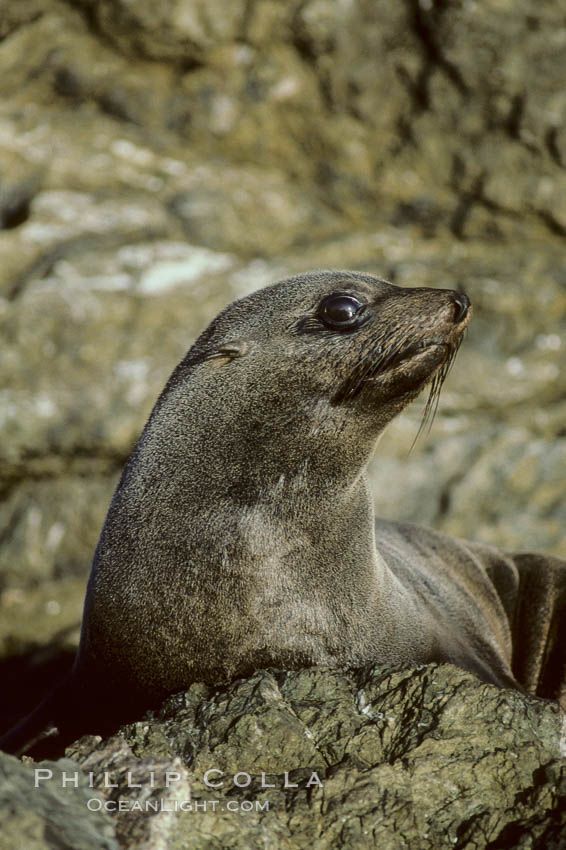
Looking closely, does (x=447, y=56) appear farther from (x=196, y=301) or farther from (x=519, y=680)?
(x=519, y=680)

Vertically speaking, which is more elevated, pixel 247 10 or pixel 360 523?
pixel 247 10

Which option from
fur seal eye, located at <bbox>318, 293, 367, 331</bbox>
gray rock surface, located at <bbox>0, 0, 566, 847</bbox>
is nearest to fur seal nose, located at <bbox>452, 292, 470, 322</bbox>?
fur seal eye, located at <bbox>318, 293, 367, 331</bbox>

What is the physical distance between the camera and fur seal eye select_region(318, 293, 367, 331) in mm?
4543

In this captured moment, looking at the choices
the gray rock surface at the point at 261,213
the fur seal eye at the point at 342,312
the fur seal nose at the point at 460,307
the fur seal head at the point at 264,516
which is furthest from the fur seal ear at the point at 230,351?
the gray rock surface at the point at 261,213

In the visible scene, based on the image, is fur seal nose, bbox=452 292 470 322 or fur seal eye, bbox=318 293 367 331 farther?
fur seal eye, bbox=318 293 367 331

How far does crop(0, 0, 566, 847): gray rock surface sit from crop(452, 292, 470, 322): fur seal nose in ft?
16.9

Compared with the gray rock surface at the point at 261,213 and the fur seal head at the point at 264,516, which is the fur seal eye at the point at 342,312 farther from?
the gray rock surface at the point at 261,213

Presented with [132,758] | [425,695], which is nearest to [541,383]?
[425,695]

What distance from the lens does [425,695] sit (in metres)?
3.72

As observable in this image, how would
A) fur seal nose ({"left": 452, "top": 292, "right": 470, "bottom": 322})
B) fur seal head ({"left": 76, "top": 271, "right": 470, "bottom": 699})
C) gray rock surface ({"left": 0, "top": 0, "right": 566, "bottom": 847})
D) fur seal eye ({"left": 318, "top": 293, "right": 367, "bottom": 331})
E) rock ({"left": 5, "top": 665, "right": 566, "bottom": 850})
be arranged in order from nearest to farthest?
rock ({"left": 5, "top": 665, "right": 566, "bottom": 850}) < fur seal head ({"left": 76, "top": 271, "right": 470, "bottom": 699}) < fur seal nose ({"left": 452, "top": 292, "right": 470, "bottom": 322}) < fur seal eye ({"left": 318, "top": 293, "right": 367, "bottom": 331}) < gray rock surface ({"left": 0, "top": 0, "right": 566, "bottom": 847})

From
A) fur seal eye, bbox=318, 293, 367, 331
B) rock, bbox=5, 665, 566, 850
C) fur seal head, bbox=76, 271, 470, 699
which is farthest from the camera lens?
fur seal eye, bbox=318, 293, 367, 331

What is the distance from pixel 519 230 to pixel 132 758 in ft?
26.2

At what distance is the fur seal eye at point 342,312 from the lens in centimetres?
454

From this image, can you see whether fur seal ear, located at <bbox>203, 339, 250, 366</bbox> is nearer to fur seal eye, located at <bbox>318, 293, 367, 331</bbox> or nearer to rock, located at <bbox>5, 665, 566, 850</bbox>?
fur seal eye, located at <bbox>318, 293, 367, 331</bbox>
